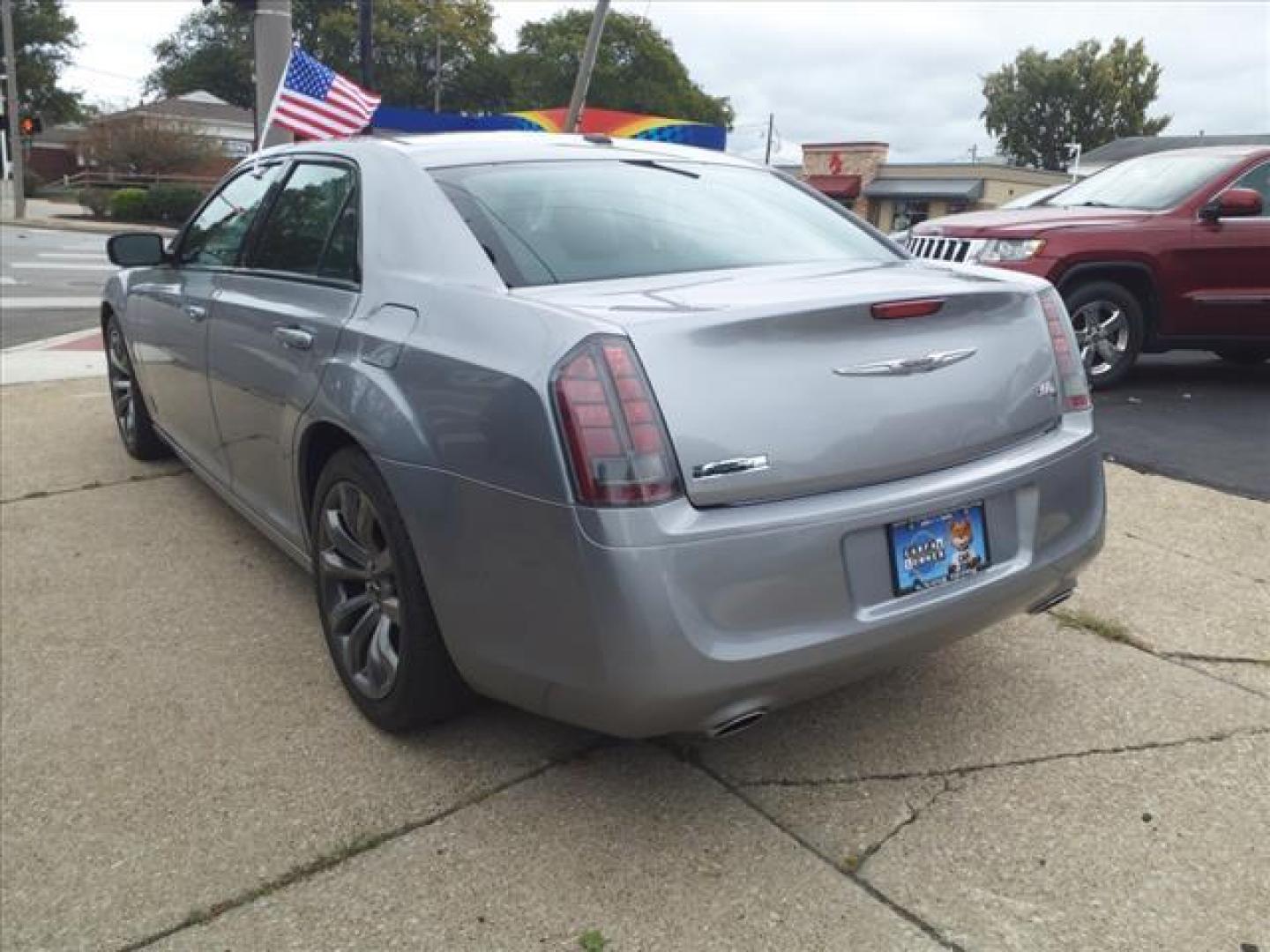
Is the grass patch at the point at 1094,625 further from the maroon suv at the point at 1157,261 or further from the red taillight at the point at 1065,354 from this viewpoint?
the maroon suv at the point at 1157,261

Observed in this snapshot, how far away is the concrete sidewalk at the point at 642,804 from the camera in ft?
6.99

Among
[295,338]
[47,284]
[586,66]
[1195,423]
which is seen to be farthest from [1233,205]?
[47,284]

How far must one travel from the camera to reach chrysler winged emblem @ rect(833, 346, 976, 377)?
2.29 meters

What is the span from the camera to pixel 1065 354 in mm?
2816

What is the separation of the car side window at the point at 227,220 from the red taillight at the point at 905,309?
2.40 metres

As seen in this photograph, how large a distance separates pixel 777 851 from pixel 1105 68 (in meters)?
67.7

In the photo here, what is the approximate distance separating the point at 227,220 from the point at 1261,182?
6550 mm

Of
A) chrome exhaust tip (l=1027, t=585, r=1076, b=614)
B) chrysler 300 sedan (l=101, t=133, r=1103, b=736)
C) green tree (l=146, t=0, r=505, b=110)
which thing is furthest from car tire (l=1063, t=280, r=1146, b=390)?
green tree (l=146, t=0, r=505, b=110)

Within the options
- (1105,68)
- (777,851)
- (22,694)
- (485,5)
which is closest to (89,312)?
(22,694)

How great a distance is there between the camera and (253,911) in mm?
2172

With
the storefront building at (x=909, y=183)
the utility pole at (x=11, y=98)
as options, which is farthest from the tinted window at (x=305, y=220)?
the storefront building at (x=909, y=183)

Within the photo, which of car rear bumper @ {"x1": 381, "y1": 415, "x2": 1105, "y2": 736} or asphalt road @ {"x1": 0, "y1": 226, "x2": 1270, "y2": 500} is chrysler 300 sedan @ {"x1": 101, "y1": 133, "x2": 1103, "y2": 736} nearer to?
car rear bumper @ {"x1": 381, "y1": 415, "x2": 1105, "y2": 736}

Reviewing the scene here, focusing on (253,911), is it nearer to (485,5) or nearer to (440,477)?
(440,477)

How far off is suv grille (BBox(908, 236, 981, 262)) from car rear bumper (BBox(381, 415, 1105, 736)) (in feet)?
15.7
